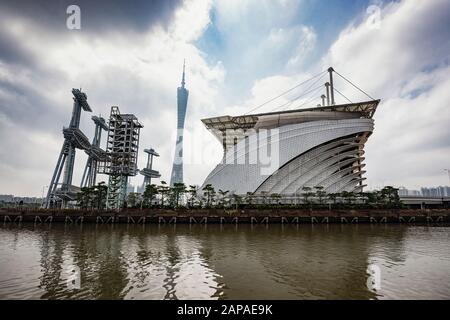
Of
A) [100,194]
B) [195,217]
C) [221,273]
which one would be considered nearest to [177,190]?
[195,217]

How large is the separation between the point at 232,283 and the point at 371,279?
254 inches

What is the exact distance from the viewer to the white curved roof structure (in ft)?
224

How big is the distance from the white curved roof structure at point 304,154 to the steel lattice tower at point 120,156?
2676cm

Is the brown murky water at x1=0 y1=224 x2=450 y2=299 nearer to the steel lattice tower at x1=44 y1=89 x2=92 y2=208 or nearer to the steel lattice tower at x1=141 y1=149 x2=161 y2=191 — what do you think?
the steel lattice tower at x1=44 y1=89 x2=92 y2=208

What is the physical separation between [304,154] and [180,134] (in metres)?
110

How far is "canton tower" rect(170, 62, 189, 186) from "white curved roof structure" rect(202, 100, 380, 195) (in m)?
93.8

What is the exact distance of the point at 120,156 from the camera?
186 feet

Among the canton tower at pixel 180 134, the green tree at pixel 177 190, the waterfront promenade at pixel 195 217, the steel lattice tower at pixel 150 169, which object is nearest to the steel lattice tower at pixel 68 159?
the waterfront promenade at pixel 195 217

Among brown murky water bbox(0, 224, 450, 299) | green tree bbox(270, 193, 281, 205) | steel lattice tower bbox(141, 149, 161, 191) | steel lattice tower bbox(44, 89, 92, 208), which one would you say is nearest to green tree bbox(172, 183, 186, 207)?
green tree bbox(270, 193, 281, 205)

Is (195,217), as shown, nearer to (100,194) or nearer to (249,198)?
(249,198)

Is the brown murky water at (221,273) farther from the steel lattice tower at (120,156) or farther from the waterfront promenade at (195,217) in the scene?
the steel lattice tower at (120,156)
